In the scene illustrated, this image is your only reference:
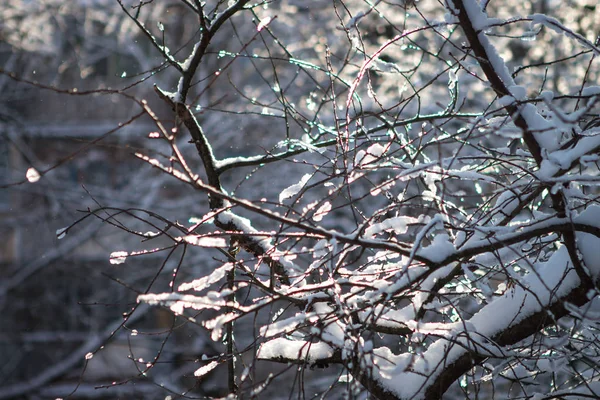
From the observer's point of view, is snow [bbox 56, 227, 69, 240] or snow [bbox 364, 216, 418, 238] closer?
snow [bbox 364, 216, 418, 238]

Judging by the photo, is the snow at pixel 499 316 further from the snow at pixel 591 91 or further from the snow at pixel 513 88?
the snow at pixel 591 91

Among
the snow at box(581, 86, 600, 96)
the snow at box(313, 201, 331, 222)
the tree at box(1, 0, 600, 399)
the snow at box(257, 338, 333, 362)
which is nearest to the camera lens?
the tree at box(1, 0, 600, 399)

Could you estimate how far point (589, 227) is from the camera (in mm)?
2254

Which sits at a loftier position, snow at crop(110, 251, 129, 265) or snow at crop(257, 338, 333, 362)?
snow at crop(110, 251, 129, 265)

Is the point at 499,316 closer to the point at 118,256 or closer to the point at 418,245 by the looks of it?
the point at 418,245

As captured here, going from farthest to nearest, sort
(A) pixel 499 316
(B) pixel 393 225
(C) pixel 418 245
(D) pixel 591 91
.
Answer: (A) pixel 499 316, (D) pixel 591 91, (B) pixel 393 225, (C) pixel 418 245

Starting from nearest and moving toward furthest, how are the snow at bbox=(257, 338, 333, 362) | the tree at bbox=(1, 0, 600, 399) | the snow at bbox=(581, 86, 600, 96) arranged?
the tree at bbox=(1, 0, 600, 399)
the snow at bbox=(581, 86, 600, 96)
the snow at bbox=(257, 338, 333, 362)

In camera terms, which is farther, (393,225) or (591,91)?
(591,91)

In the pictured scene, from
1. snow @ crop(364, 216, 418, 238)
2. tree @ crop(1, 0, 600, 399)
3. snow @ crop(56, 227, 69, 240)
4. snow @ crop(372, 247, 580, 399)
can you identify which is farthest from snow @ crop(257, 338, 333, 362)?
snow @ crop(56, 227, 69, 240)

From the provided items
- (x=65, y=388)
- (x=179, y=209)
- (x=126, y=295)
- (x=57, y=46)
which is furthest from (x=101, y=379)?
(x=57, y=46)

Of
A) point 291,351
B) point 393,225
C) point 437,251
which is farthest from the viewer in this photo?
point 291,351

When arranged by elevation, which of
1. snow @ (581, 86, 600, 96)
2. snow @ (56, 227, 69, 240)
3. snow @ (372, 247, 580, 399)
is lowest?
snow @ (372, 247, 580, 399)

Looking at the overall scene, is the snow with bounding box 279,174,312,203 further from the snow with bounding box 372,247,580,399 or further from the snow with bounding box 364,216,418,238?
the snow with bounding box 372,247,580,399

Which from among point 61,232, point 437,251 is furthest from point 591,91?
point 61,232
